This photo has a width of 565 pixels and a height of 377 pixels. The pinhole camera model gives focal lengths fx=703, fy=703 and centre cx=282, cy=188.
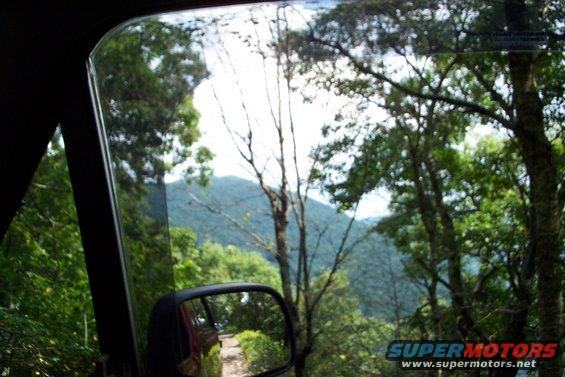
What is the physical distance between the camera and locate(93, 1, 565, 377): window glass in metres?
2.43

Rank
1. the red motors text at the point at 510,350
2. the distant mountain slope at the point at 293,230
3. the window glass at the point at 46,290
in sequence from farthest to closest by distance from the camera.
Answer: the window glass at the point at 46,290
the distant mountain slope at the point at 293,230
the red motors text at the point at 510,350

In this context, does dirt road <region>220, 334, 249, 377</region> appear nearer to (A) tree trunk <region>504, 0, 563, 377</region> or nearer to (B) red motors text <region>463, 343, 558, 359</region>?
(B) red motors text <region>463, 343, 558, 359</region>

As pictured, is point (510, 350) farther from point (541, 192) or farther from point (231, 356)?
point (231, 356)

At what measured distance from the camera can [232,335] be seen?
2523 millimetres

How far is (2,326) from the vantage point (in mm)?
3756

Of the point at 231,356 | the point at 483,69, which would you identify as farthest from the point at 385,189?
the point at 231,356

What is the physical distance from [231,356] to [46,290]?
186 centimetres

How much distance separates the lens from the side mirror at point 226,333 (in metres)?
2.53

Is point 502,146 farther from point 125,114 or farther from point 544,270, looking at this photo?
point 125,114

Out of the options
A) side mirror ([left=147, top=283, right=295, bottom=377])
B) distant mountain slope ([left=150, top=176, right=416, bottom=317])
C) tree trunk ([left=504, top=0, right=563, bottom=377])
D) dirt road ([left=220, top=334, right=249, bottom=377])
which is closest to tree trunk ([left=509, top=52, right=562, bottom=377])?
tree trunk ([left=504, top=0, right=563, bottom=377])

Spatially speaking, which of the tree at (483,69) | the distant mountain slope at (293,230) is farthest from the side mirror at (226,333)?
the tree at (483,69)

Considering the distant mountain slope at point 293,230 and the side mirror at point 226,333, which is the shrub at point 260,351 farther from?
the distant mountain slope at point 293,230

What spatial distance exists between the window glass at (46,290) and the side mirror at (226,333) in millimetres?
701

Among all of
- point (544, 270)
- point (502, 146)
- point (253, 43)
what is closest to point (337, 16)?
point (253, 43)
